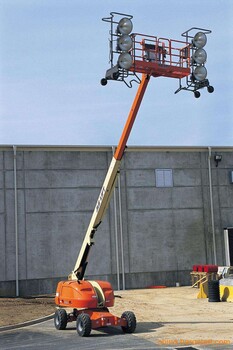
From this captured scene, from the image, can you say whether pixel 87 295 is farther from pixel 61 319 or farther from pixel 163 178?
pixel 163 178

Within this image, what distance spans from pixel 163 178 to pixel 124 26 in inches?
701

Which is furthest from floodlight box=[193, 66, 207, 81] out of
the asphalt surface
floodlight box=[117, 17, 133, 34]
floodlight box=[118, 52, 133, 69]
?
the asphalt surface

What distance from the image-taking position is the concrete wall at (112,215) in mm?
30266

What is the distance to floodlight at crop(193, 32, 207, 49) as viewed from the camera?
16922mm

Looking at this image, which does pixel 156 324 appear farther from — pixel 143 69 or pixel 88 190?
pixel 88 190

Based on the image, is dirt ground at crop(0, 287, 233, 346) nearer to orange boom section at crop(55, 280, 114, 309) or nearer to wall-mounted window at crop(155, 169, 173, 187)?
orange boom section at crop(55, 280, 114, 309)

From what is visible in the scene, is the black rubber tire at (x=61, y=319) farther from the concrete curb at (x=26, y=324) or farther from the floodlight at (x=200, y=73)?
the floodlight at (x=200, y=73)

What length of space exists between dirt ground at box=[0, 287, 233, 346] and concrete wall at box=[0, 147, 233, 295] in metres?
1.96

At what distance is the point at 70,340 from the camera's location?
16.4 m

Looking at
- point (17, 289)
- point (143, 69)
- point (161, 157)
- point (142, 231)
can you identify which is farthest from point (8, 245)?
point (143, 69)

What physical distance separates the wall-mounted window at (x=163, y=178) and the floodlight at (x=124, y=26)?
17.5m

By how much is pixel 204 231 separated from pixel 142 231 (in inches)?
149

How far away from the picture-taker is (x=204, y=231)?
3331 centimetres

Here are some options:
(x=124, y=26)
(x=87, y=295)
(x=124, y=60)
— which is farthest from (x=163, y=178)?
(x=124, y=26)
